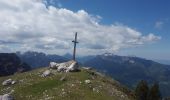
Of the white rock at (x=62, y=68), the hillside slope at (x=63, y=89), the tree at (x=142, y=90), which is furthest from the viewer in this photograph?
the tree at (x=142, y=90)

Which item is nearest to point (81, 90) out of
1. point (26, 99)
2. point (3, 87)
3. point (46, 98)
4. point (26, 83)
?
point (46, 98)

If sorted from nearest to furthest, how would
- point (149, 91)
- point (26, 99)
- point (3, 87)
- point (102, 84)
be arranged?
point (26, 99) < point (102, 84) < point (3, 87) < point (149, 91)

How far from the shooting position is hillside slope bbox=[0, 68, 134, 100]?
170 ft

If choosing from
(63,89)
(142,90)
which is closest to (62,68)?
(63,89)

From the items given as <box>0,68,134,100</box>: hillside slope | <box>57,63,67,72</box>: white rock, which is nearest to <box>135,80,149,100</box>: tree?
<box>57,63,67,72</box>: white rock

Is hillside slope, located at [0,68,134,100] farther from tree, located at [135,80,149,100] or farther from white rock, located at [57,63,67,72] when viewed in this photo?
tree, located at [135,80,149,100]

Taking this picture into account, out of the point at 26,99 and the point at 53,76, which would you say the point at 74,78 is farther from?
the point at 26,99

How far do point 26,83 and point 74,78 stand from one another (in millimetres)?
10518

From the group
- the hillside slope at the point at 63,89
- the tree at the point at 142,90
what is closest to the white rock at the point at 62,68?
the hillside slope at the point at 63,89

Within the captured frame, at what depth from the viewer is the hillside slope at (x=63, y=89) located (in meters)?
51.8

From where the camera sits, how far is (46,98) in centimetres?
5116

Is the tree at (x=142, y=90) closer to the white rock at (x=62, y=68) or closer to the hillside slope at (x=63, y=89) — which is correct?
the white rock at (x=62, y=68)

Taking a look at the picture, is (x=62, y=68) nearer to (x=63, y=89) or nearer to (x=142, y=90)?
(x=63, y=89)

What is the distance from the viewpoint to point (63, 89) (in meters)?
54.6
